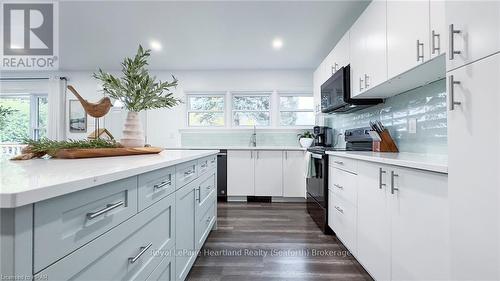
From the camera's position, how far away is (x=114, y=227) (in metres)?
0.75

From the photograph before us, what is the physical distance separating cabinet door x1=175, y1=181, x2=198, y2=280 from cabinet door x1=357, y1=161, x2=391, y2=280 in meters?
1.20

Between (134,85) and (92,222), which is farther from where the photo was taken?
(134,85)

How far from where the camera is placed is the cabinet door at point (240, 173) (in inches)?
157

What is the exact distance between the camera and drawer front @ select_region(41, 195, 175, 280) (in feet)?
Result: 1.92

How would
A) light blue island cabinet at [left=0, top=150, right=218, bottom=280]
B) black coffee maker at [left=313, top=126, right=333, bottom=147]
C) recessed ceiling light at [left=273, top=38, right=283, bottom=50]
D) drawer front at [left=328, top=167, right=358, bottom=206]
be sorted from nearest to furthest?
light blue island cabinet at [left=0, top=150, right=218, bottom=280] < drawer front at [left=328, top=167, right=358, bottom=206] < recessed ceiling light at [left=273, top=38, right=283, bottom=50] < black coffee maker at [left=313, top=126, right=333, bottom=147]

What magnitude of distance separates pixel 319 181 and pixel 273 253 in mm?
1035

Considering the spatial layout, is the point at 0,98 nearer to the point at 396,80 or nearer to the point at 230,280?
the point at 230,280

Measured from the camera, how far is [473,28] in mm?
852

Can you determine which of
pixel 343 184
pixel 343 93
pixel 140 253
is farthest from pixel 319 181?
pixel 140 253

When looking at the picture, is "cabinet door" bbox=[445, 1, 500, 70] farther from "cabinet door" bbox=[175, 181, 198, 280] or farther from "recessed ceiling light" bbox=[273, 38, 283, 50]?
"recessed ceiling light" bbox=[273, 38, 283, 50]

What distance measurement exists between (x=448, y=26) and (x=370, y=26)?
1.20 m

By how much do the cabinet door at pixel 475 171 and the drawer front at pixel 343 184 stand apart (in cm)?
96

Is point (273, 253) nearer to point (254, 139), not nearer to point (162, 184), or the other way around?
point (162, 184)

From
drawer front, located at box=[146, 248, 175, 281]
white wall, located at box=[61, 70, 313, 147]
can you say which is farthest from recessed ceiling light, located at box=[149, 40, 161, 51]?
drawer front, located at box=[146, 248, 175, 281]
